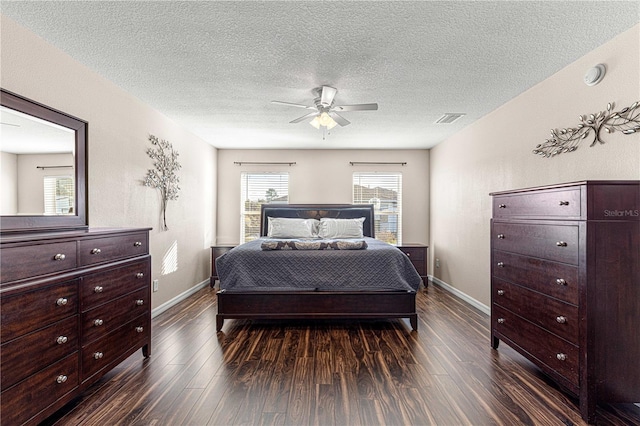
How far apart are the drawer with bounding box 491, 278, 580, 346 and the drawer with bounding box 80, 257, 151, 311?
9.68ft

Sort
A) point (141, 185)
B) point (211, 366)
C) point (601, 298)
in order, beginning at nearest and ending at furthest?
point (601, 298)
point (211, 366)
point (141, 185)

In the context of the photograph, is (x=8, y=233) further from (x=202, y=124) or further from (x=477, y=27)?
(x=477, y=27)

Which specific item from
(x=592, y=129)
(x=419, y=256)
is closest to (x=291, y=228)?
(x=419, y=256)

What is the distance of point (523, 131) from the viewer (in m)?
3.07

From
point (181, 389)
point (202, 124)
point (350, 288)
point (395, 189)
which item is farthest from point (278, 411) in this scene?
point (395, 189)

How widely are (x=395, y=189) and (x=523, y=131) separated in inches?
108

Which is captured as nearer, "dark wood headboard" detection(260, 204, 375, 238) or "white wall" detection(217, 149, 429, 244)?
"dark wood headboard" detection(260, 204, 375, 238)

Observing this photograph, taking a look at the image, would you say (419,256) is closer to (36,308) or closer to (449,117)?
(449,117)

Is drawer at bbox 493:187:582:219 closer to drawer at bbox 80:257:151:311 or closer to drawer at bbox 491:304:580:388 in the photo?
drawer at bbox 491:304:580:388

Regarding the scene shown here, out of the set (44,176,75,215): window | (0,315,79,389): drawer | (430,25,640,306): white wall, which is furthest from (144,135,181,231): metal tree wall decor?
(430,25,640,306): white wall

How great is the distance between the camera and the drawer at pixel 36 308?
4.56 ft

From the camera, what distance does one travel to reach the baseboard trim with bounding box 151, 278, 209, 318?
3.52 m

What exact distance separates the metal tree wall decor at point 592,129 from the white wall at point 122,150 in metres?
4.03

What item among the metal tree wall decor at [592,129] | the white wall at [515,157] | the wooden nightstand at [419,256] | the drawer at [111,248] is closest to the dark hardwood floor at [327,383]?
the drawer at [111,248]
